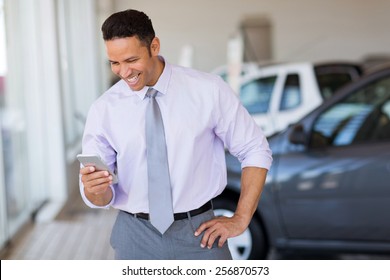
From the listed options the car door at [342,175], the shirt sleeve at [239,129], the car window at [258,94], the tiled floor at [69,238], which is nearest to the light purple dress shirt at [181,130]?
the shirt sleeve at [239,129]

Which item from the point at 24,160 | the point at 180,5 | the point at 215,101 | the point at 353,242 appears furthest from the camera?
the point at 180,5

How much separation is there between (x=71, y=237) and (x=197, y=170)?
14.1ft

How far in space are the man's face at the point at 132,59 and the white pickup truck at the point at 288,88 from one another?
5.55 m

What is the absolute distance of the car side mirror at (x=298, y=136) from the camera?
192 inches

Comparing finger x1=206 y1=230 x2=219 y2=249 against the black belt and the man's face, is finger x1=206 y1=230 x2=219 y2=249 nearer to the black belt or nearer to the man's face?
the black belt

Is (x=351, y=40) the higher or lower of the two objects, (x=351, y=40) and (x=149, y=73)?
the lower

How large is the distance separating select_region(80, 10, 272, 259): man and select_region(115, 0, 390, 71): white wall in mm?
14090

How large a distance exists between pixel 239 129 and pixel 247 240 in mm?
2684

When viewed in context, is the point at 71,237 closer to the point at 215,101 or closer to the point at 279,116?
the point at 279,116

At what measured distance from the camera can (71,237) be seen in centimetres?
663

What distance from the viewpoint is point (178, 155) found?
100 inches

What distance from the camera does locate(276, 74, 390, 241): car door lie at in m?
4.65
